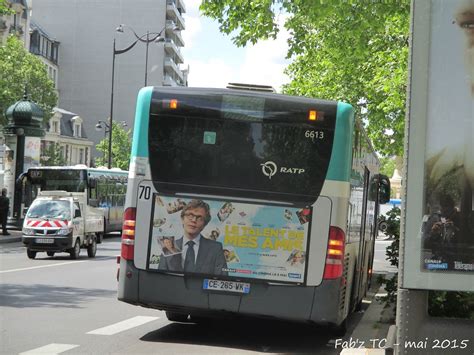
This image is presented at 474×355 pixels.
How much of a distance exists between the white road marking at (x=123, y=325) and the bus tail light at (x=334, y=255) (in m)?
3.06

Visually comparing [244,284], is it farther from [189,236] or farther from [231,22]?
[231,22]

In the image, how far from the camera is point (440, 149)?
19.9 feet

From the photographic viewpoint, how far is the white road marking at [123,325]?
1133cm

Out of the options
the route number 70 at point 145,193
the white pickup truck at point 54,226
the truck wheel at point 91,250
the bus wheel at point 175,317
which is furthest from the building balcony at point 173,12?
the route number 70 at point 145,193

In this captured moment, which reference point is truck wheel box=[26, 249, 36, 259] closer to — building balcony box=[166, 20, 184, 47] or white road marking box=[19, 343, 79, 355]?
white road marking box=[19, 343, 79, 355]

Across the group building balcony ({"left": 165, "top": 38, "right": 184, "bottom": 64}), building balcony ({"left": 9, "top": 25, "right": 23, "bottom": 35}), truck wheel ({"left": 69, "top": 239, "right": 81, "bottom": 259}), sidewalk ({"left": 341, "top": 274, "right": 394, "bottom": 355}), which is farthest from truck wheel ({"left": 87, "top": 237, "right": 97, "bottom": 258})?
building balcony ({"left": 165, "top": 38, "right": 184, "bottom": 64})

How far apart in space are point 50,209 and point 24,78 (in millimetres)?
36559

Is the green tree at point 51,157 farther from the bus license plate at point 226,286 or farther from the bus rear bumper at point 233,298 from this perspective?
the bus license plate at point 226,286

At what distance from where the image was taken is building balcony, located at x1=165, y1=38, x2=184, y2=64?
11294cm

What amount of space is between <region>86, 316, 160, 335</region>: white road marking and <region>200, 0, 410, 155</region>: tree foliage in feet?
16.5

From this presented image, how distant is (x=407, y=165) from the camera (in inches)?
241

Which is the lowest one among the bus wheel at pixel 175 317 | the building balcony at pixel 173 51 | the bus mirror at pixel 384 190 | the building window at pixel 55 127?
the bus wheel at pixel 175 317

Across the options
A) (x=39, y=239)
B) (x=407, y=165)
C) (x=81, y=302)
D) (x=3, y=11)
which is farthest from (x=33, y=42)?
(x=407, y=165)

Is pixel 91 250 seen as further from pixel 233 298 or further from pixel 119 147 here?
pixel 119 147
